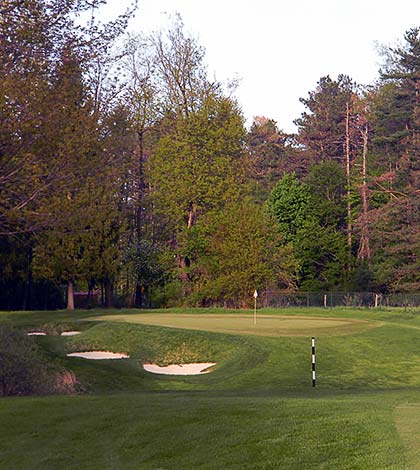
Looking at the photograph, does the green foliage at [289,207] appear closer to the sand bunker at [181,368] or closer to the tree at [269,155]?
the tree at [269,155]

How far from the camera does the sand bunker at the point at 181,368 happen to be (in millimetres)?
22234

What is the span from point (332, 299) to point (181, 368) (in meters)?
25.4

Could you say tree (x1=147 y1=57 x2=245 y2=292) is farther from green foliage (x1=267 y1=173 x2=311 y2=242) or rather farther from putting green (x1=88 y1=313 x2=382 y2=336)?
putting green (x1=88 y1=313 x2=382 y2=336)

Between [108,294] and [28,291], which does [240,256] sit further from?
[28,291]

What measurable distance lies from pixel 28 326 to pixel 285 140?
57.0 m

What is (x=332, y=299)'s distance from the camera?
4697 cm

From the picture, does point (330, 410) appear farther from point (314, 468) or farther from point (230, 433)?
point (314, 468)

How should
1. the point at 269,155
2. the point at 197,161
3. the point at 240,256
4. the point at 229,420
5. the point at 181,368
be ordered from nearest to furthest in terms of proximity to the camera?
the point at 229,420 → the point at 181,368 → the point at 240,256 → the point at 197,161 → the point at 269,155

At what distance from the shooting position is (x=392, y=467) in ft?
23.2

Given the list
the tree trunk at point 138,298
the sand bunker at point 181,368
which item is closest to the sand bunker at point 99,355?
the sand bunker at point 181,368

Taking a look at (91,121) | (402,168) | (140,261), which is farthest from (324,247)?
(91,121)

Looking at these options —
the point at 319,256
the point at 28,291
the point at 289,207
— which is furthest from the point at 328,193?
the point at 28,291

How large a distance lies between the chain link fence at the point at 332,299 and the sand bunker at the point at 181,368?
76.8 feet

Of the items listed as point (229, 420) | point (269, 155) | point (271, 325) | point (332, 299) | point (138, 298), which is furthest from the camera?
point (269, 155)
